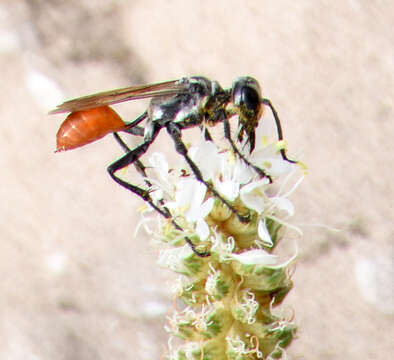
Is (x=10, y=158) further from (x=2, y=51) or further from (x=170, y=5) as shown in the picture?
(x=170, y=5)

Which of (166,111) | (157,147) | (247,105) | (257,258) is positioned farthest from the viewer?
(157,147)

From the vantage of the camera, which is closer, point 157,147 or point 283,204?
point 283,204

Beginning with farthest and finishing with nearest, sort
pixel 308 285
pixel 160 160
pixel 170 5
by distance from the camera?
pixel 170 5
pixel 308 285
pixel 160 160

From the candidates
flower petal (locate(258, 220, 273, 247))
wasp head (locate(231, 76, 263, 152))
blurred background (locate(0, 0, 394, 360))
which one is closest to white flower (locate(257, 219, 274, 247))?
flower petal (locate(258, 220, 273, 247))

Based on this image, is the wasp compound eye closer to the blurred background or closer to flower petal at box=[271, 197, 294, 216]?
flower petal at box=[271, 197, 294, 216]

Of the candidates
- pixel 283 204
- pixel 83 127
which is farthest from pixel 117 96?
pixel 283 204

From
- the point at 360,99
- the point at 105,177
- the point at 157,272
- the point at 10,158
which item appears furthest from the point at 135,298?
the point at 360,99

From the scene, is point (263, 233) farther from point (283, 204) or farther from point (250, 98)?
point (250, 98)
